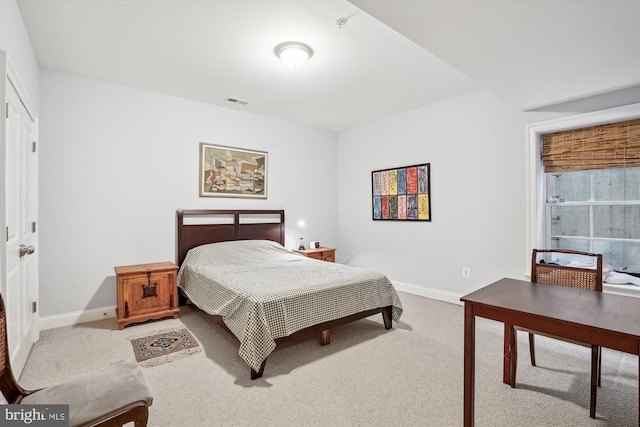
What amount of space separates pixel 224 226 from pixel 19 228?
2.16 meters

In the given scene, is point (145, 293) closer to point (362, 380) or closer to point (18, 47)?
point (18, 47)

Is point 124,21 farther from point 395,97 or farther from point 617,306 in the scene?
point 617,306

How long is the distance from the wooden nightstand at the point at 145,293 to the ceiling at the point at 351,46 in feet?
6.68

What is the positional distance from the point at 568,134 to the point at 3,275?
4685mm

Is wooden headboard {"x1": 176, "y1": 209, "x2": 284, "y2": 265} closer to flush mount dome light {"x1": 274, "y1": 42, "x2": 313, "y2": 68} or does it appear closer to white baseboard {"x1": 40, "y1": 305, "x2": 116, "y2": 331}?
white baseboard {"x1": 40, "y1": 305, "x2": 116, "y2": 331}

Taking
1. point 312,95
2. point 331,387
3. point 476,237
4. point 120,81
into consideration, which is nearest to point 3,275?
point 331,387

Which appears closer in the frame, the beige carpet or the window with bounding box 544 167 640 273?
the beige carpet

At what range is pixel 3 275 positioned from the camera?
73.0 inches

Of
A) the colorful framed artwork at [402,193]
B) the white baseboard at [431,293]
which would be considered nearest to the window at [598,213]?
the white baseboard at [431,293]

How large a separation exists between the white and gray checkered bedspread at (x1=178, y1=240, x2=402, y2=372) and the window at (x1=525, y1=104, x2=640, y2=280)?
6.20 feet

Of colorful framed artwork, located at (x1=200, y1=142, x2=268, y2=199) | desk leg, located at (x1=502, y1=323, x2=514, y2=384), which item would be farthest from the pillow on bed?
desk leg, located at (x1=502, y1=323, x2=514, y2=384)

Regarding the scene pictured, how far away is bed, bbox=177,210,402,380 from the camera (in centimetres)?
239

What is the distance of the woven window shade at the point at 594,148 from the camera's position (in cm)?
290
